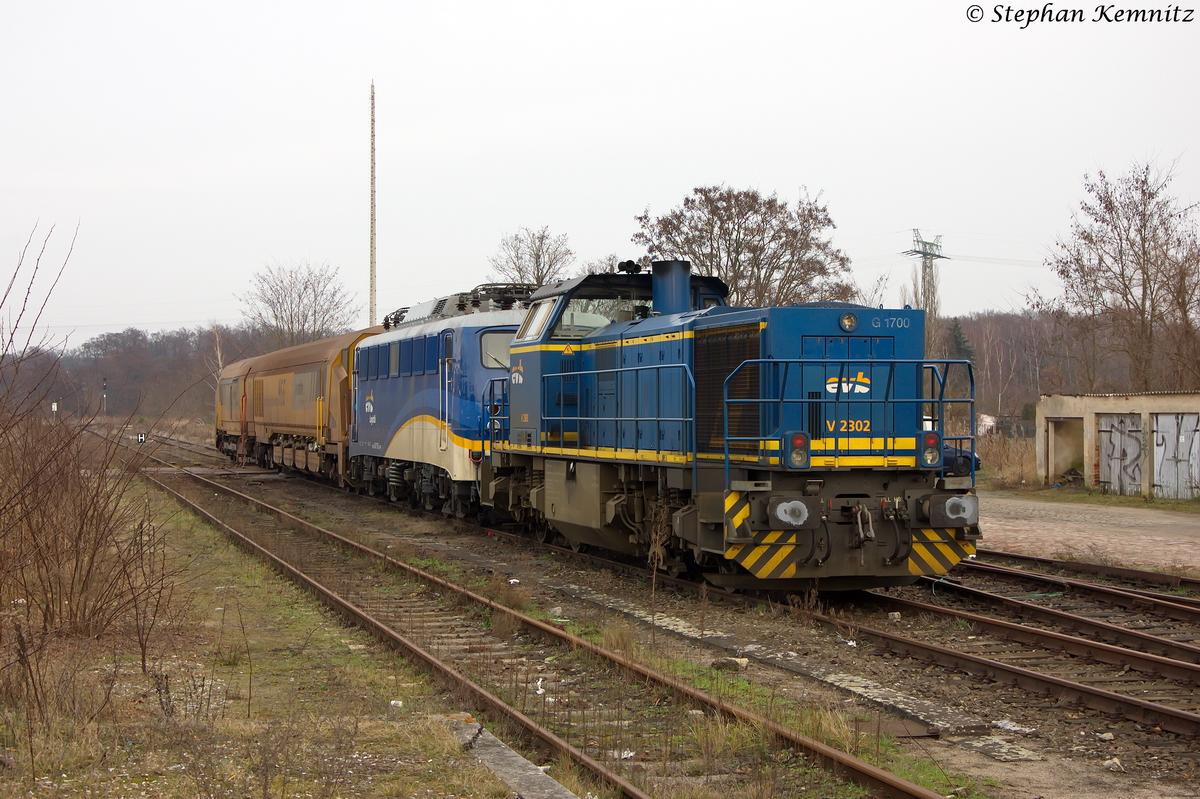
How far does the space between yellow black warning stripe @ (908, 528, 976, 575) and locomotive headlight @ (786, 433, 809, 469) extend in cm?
131

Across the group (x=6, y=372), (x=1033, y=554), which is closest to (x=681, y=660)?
(x=6, y=372)

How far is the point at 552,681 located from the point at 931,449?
4.37 m

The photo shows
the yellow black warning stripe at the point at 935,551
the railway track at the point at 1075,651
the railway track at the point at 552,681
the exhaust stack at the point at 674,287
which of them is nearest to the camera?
the railway track at the point at 552,681

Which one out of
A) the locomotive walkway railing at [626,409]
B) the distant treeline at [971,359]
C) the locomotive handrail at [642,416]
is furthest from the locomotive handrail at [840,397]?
the distant treeline at [971,359]

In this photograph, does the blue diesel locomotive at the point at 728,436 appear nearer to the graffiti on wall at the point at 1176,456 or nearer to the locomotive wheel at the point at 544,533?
the locomotive wheel at the point at 544,533

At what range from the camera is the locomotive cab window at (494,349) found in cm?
1608

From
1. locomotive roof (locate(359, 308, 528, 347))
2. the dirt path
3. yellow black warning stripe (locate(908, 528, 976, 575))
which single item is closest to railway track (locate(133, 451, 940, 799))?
yellow black warning stripe (locate(908, 528, 976, 575))

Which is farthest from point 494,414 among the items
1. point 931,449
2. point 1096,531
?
point 1096,531

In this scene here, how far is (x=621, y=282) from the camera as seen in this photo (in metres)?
12.7

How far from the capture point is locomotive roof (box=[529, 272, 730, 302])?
12.4 meters

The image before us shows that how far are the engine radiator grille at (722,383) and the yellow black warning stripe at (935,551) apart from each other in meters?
1.75

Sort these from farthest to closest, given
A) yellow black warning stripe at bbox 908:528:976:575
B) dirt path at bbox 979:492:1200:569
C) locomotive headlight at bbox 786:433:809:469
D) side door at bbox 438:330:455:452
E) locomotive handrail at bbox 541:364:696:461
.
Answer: side door at bbox 438:330:455:452 → dirt path at bbox 979:492:1200:569 → locomotive handrail at bbox 541:364:696:461 → yellow black warning stripe at bbox 908:528:976:575 → locomotive headlight at bbox 786:433:809:469

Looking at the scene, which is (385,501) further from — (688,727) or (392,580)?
(688,727)

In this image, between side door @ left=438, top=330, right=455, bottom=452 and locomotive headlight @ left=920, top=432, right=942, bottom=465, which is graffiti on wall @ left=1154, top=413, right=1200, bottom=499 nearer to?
locomotive headlight @ left=920, top=432, right=942, bottom=465
